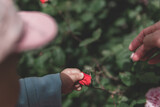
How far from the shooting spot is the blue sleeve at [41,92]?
3.19 ft

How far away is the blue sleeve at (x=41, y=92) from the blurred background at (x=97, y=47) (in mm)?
323

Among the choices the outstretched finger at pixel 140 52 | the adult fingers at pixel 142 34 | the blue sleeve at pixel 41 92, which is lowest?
the blue sleeve at pixel 41 92

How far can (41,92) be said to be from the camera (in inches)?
39.3

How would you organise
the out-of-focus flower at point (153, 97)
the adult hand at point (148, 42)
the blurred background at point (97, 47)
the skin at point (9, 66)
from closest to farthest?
the skin at point (9, 66) < the adult hand at point (148, 42) < the out-of-focus flower at point (153, 97) < the blurred background at point (97, 47)

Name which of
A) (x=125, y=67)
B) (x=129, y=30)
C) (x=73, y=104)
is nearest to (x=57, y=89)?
(x=125, y=67)

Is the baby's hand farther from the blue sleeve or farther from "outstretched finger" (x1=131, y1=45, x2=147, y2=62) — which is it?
"outstretched finger" (x1=131, y1=45, x2=147, y2=62)

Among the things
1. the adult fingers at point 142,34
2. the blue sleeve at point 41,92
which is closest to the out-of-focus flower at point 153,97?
the adult fingers at point 142,34

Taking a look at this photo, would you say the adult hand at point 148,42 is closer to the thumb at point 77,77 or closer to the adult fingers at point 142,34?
the adult fingers at point 142,34

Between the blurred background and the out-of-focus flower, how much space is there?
61 mm

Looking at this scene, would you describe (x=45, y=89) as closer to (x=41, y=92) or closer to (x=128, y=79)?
(x=41, y=92)

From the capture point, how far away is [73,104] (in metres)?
1.62

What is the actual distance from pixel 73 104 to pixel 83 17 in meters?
0.66

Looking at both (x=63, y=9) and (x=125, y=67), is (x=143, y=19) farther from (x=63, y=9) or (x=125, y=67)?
(x=63, y=9)

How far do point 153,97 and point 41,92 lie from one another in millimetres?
586
